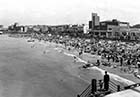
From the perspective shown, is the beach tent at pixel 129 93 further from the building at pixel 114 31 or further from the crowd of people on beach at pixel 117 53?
the building at pixel 114 31

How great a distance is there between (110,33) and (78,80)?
8377 centimetres

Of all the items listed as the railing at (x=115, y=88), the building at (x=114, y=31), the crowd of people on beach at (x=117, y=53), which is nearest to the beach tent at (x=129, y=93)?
the railing at (x=115, y=88)

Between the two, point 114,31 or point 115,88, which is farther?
point 114,31

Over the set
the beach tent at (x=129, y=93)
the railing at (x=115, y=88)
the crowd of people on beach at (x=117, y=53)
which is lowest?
the crowd of people on beach at (x=117, y=53)

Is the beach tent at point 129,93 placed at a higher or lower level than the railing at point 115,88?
higher

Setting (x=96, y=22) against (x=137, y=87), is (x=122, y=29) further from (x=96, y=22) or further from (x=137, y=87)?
(x=137, y=87)

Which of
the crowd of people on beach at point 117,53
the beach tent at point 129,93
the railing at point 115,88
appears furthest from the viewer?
the crowd of people on beach at point 117,53

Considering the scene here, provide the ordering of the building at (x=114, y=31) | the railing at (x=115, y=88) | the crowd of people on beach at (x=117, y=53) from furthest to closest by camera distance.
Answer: the building at (x=114, y=31) → the crowd of people on beach at (x=117, y=53) → the railing at (x=115, y=88)

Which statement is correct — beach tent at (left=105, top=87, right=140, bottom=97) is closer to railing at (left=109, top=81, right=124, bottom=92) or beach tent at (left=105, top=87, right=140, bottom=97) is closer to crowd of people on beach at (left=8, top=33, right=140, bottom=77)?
railing at (left=109, top=81, right=124, bottom=92)

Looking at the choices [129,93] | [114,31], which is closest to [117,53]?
[129,93]

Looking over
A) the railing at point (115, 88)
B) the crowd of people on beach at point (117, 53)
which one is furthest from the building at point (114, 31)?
the railing at point (115, 88)

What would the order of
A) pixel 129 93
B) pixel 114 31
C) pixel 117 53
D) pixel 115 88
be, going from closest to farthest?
pixel 129 93 < pixel 115 88 < pixel 117 53 < pixel 114 31

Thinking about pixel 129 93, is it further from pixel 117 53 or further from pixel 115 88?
pixel 117 53

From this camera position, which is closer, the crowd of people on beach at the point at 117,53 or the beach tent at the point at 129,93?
the beach tent at the point at 129,93
